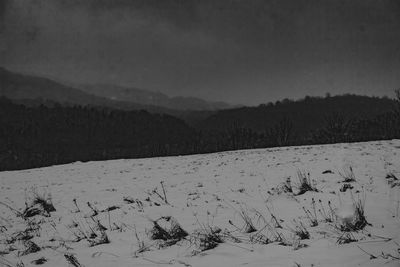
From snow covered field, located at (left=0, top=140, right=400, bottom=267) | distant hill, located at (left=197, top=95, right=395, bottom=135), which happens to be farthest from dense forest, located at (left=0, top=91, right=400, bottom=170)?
snow covered field, located at (left=0, top=140, right=400, bottom=267)

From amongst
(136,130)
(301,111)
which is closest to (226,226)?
(136,130)

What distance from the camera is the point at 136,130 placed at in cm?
12419

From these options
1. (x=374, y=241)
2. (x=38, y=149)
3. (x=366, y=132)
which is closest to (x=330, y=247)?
(x=374, y=241)

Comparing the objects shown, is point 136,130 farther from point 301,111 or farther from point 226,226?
point 226,226

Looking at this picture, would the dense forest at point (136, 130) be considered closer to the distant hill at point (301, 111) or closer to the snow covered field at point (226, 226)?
the distant hill at point (301, 111)

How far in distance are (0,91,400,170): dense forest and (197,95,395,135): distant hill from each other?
562mm

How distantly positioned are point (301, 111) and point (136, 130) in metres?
95.7

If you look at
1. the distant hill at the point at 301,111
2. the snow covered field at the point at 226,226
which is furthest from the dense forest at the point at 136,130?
the snow covered field at the point at 226,226

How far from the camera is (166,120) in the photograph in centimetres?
13850

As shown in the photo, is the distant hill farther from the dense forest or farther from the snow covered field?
the snow covered field

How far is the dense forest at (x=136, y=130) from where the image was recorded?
73.3m

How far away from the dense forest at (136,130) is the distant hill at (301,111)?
56cm

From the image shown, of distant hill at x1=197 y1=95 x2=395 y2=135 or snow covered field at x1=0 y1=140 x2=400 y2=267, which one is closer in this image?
snow covered field at x1=0 y1=140 x2=400 y2=267

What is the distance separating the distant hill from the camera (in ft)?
504
